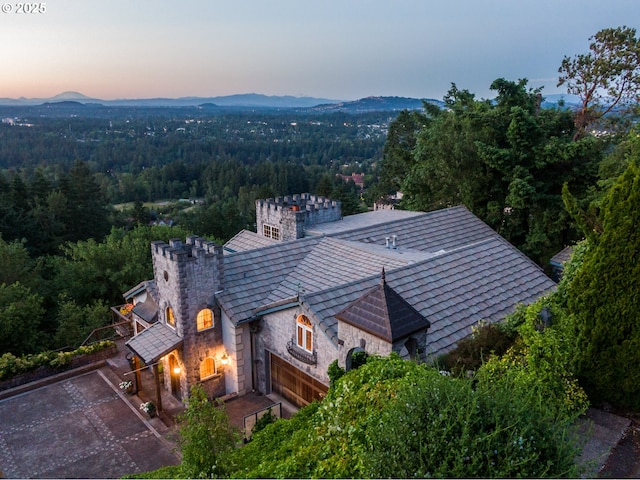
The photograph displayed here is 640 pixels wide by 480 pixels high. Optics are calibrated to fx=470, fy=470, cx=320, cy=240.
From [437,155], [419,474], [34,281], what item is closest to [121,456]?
[419,474]

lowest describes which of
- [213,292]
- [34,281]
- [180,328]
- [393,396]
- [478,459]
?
[34,281]

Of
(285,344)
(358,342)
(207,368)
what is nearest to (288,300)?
(285,344)

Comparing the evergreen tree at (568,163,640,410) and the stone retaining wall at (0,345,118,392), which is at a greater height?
the evergreen tree at (568,163,640,410)

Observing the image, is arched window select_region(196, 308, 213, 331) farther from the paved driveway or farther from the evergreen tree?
the evergreen tree

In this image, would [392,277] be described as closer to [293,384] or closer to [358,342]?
[358,342]

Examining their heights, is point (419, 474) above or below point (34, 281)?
above

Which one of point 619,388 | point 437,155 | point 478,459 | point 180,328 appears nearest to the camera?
point 478,459

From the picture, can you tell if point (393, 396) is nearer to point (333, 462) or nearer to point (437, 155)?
point (333, 462)

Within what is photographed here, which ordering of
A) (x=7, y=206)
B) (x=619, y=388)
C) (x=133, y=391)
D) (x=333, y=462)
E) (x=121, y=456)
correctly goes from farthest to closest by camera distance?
1. (x=7, y=206)
2. (x=133, y=391)
3. (x=121, y=456)
4. (x=619, y=388)
5. (x=333, y=462)

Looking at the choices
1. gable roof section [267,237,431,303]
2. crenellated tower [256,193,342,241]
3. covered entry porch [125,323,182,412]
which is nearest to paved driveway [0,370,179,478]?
covered entry porch [125,323,182,412]
